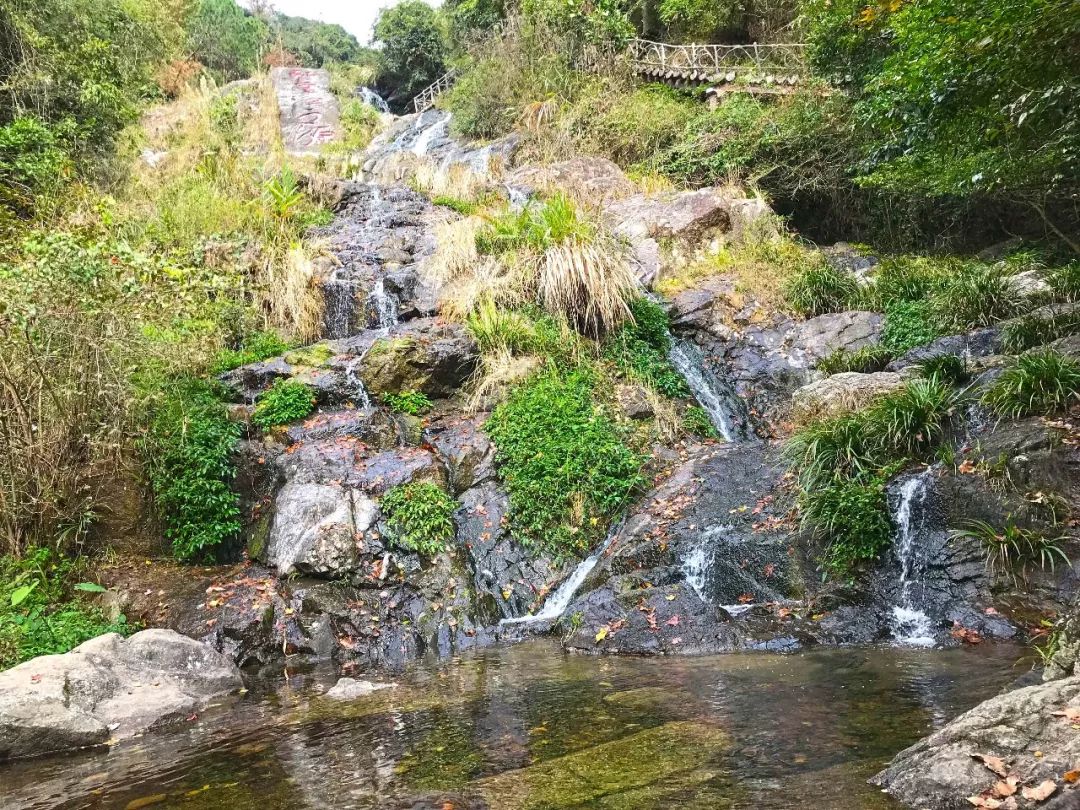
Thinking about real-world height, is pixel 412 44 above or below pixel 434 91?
above

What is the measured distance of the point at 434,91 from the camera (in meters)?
26.6

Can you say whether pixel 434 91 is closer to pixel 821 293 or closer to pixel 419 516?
pixel 821 293

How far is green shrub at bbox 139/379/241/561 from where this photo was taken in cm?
710

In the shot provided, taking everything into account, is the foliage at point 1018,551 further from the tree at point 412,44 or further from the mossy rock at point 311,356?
the tree at point 412,44

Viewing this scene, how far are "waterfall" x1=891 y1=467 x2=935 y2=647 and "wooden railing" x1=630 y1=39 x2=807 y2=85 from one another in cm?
1345

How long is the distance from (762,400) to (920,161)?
12.1 ft

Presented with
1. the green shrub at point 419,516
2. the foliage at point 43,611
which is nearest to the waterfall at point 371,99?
the green shrub at point 419,516

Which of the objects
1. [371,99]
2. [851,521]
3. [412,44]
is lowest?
[851,521]

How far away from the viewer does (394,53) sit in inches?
1121

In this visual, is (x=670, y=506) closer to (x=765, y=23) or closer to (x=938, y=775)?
(x=938, y=775)

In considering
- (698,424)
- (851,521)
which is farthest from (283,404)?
(851,521)

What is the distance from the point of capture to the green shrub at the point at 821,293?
11531 mm

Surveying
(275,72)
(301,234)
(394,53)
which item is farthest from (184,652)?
(394,53)

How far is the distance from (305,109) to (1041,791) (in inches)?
1030
